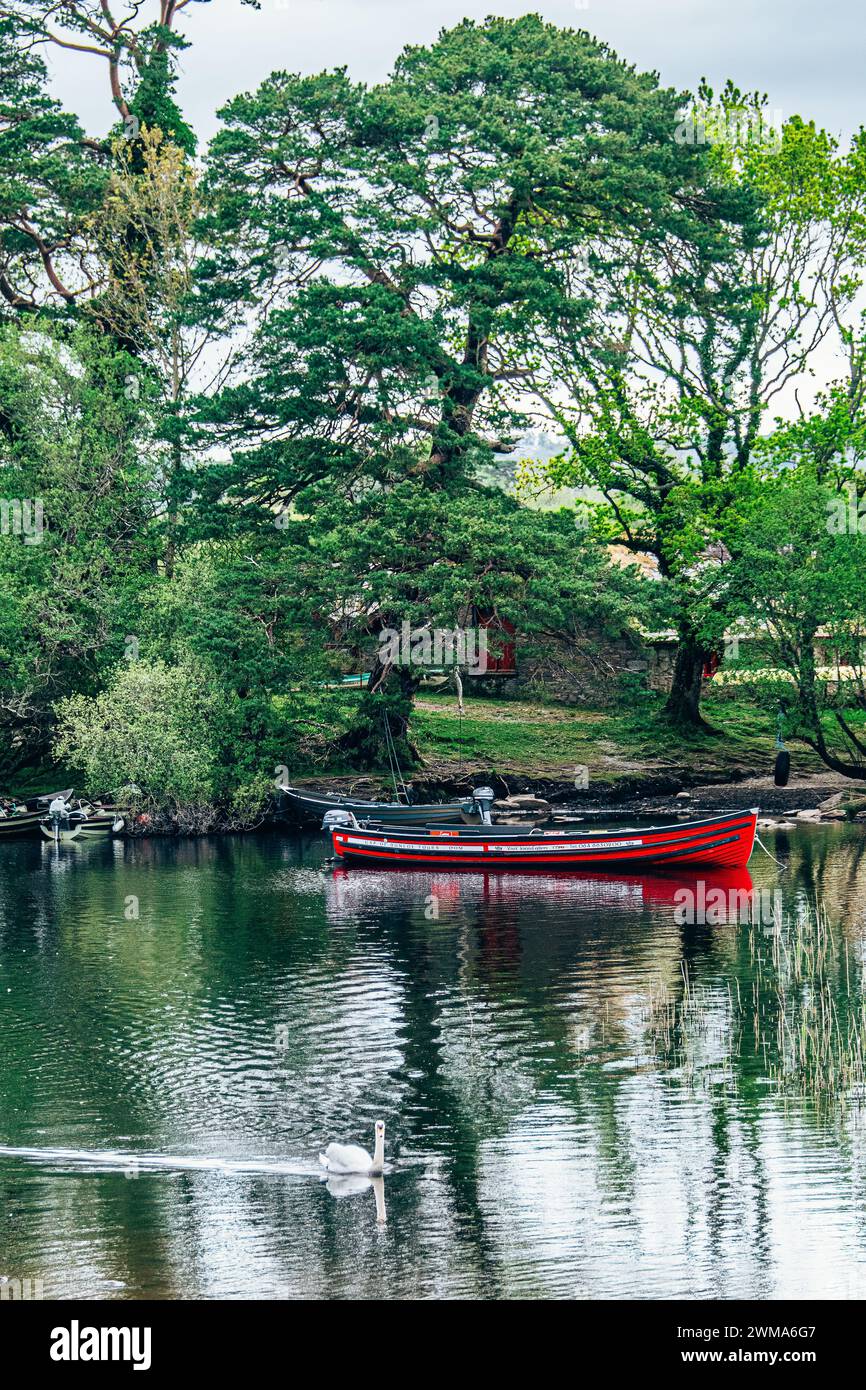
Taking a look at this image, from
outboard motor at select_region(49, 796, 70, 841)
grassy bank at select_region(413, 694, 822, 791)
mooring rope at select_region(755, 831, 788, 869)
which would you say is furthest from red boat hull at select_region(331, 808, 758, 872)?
outboard motor at select_region(49, 796, 70, 841)

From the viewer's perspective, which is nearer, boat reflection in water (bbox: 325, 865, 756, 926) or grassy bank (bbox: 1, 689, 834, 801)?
boat reflection in water (bbox: 325, 865, 756, 926)

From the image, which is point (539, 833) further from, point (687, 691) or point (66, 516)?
point (66, 516)

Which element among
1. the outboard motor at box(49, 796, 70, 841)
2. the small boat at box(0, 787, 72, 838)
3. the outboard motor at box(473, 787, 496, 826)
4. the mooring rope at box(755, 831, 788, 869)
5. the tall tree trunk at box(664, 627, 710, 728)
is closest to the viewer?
the mooring rope at box(755, 831, 788, 869)

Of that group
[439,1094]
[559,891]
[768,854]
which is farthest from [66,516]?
[439,1094]

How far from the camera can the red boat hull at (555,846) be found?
42094 mm

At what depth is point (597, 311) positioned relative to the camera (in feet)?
187

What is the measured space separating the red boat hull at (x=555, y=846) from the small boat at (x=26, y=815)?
1277 cm

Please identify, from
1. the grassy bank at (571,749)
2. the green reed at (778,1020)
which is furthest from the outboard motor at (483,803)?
the green reed at (778,1020)

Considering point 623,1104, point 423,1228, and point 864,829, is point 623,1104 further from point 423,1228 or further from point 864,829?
point 864,829

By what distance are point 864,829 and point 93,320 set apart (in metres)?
35.1

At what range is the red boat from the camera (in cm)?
4209

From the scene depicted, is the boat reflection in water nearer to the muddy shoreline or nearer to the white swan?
the muddy shoreline

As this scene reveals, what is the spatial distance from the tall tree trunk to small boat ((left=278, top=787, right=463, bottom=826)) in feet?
45.5
